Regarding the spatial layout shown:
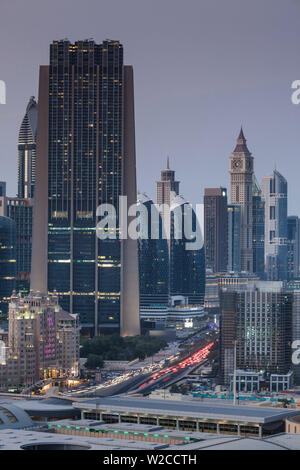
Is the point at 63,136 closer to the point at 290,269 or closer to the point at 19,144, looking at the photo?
the point at 19,144

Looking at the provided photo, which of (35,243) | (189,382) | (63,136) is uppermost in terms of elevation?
(63,136)

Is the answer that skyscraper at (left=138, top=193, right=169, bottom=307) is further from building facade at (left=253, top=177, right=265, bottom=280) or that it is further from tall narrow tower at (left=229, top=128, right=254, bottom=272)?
tall narrow tower at (left=229, top=128, right=254, bottom=272)

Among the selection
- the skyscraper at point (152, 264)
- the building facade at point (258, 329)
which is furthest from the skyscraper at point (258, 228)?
the building facade at point (258, 329)

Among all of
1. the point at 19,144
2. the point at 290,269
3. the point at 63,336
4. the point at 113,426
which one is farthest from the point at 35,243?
the point at 290,269

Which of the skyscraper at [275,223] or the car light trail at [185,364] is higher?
the skyscraper at [275,223]

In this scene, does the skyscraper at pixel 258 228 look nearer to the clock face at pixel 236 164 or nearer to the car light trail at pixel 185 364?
the clock face at pixel 236 164

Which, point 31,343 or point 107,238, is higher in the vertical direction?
point 107,238

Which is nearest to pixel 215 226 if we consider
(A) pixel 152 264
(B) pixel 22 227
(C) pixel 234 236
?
(C) pixel 234 236
